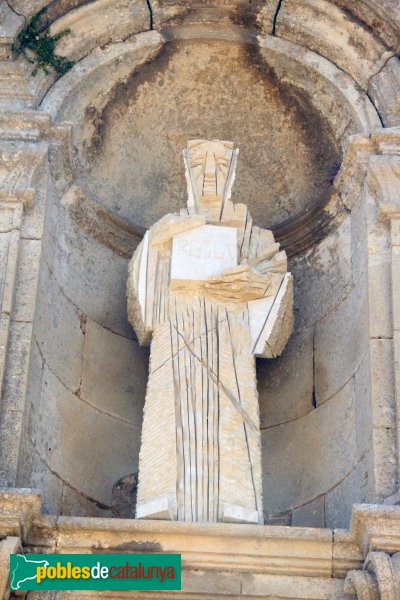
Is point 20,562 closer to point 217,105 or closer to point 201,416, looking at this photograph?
point 201,416

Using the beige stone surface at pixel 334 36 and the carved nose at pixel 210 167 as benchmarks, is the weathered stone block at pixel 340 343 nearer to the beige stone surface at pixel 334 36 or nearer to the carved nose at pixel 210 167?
the carved nose at pixel 210 167

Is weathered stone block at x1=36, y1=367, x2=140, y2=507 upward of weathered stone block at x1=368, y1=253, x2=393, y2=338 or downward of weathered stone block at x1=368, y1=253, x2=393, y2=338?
downward

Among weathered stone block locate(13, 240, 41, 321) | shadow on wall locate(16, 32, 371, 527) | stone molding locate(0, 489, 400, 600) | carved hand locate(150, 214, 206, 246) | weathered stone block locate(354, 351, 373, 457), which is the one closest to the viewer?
stone molding locate(0, 489, 400, 600)

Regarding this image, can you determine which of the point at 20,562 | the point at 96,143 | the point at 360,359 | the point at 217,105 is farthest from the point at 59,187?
the point at 20,562

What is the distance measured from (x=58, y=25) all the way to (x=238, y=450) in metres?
3.46

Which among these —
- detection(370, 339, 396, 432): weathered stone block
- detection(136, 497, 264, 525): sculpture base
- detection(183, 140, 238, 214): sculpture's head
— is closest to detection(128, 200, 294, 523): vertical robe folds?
detection(136, 497, 264, 525): sculpture base

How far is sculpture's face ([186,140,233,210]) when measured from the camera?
1053 centimetres

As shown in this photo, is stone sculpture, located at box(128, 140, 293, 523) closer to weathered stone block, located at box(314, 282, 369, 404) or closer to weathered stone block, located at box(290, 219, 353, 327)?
weathered stone block, located at box(314, 282, 369, 404)

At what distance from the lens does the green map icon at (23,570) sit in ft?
27.7

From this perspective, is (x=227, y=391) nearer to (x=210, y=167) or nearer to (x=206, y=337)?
(x=206, y=337)

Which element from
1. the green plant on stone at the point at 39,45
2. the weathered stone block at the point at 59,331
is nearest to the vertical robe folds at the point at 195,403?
the weathered stone block at the point at 59,331

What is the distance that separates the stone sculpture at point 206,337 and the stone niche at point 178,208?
480mm

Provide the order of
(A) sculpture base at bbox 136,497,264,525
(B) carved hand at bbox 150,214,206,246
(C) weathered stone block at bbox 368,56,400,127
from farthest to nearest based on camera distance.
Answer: (C) weathered stone block at bbox 368,56,400,127
(B) carved hand at bbox 150,214,206,246
(A) sculpture base at bbox 136,497,264,525

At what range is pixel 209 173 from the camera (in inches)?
416
